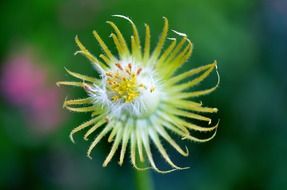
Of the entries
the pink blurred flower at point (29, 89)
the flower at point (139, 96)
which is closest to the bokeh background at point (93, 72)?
the pink blurred flower at point (29, 89)

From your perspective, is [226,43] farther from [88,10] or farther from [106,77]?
[106,77]

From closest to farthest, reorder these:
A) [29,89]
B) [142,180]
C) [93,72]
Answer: [142,180] → [93,72] → [29,89]

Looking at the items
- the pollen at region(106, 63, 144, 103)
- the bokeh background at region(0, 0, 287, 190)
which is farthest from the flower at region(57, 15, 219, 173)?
the bokeh background at region(0, 0, 287, 190)

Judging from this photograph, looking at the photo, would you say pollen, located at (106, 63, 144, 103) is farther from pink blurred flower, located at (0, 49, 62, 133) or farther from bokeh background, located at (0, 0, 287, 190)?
pink blurred flower, located at (0, 49, 62, 133)

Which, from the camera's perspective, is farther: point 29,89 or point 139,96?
point 29,89

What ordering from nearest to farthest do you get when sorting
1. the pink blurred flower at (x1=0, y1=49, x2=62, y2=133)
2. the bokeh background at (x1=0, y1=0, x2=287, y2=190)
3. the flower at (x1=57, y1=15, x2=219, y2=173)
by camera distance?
the flower at (x1=57, y1=15, x2=219, y2=173)
the bokeh background at (x1=0, y1=0, x2=287, y2=190)
the pink blurred flower at (x1=0, y1=49, x2=62, y2=133)

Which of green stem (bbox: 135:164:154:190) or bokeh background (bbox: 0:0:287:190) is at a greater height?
bokeh background (bbox: 0:0:287:190)

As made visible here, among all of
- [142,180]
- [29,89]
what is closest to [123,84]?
[142,180]

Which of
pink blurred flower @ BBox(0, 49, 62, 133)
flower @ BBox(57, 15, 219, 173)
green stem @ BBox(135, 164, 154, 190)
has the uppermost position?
pink blurred flower @ BBox(0, 49, 62, 133)

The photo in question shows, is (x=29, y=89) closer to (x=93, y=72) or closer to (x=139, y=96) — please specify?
(x=93, y=72)
